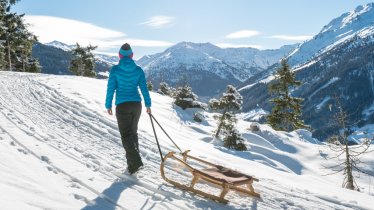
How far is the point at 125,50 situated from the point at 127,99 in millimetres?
991

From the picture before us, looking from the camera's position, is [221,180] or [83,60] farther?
[83,60]

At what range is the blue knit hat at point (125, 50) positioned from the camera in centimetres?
857

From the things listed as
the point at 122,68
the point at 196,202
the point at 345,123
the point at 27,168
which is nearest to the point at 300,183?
the point at 196,202

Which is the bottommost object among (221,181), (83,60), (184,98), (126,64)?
(221,181)

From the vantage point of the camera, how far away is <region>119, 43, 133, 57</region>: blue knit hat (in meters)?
8.57

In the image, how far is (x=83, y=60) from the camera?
220ft

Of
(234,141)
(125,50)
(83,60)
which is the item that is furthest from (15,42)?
(125,50)

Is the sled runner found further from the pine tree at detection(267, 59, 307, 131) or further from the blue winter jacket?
the pine tree at detection(267, 59, 307, 131)

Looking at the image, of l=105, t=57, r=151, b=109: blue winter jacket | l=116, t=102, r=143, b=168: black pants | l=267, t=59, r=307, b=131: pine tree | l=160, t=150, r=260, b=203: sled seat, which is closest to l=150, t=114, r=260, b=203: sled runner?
l=160, t=150, r=260, b=203: sled seat

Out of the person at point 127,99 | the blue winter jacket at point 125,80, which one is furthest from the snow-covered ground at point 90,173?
the blue winter jacket at point 125,80

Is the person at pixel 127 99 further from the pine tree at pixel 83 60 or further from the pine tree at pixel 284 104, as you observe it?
the pine tree at pixel 83 60

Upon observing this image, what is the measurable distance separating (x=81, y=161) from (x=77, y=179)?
136 cm

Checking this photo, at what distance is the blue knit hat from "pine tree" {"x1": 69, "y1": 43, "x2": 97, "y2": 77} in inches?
2327

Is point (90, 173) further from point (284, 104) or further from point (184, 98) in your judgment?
point (284, 104)
